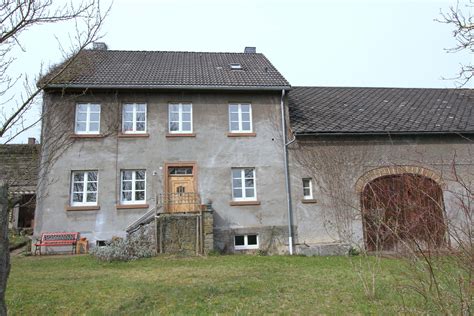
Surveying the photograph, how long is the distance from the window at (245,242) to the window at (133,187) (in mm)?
4340

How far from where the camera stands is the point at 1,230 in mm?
4430

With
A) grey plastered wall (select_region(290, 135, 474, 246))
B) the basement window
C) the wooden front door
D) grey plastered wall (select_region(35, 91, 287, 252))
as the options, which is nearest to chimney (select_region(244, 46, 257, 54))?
grey plastered wall (select_region(35, 91, 287, 252))

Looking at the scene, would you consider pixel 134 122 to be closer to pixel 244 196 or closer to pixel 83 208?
pixel 83 208

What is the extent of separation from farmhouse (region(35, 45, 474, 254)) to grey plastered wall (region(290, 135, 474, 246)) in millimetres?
45

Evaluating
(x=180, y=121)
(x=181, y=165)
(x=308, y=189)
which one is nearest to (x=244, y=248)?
(x=308, y=189)

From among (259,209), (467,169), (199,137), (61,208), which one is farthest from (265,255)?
(467,169)

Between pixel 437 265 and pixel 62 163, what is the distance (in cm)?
1421

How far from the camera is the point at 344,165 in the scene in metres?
15.4

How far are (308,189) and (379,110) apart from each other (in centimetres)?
620

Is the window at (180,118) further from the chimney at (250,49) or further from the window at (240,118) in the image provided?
the chimney at (250,49)

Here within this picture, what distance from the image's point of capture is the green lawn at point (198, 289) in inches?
240

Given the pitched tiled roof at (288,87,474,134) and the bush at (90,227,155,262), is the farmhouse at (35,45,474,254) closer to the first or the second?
the pitched tiled roof at (288,87,474,134)

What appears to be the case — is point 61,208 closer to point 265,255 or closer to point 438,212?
point 265,255

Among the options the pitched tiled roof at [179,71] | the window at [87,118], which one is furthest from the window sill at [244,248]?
the window at [87,118]
